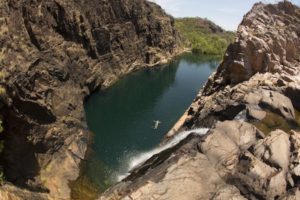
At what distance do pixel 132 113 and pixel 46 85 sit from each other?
73.8 feet

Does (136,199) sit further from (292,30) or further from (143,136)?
(292,30)

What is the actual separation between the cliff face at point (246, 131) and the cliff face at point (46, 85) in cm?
1130

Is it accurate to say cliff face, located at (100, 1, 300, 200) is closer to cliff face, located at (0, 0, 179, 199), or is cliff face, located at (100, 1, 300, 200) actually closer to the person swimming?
the person swimming

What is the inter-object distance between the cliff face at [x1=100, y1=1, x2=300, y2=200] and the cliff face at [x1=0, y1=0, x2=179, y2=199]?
11301 mm

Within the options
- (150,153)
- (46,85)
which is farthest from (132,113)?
(46,85)

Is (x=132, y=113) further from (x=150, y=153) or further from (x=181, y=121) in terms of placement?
(x=150, y=153)

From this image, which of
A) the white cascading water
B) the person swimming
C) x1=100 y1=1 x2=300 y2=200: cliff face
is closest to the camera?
x1=100 y1=1 x2=300 y2=200: cliff face

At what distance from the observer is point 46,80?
182 ft

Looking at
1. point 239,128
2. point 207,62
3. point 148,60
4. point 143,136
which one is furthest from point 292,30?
point 207,62

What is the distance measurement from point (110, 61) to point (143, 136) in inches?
1787

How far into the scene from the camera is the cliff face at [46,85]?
44656 millimetres

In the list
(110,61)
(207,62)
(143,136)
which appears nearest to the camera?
(143,136)

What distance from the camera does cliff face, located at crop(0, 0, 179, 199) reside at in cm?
4466

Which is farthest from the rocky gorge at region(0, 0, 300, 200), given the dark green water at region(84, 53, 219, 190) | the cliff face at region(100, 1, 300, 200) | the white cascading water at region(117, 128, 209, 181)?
the dark green water at region(84, 53, 219, 190)
